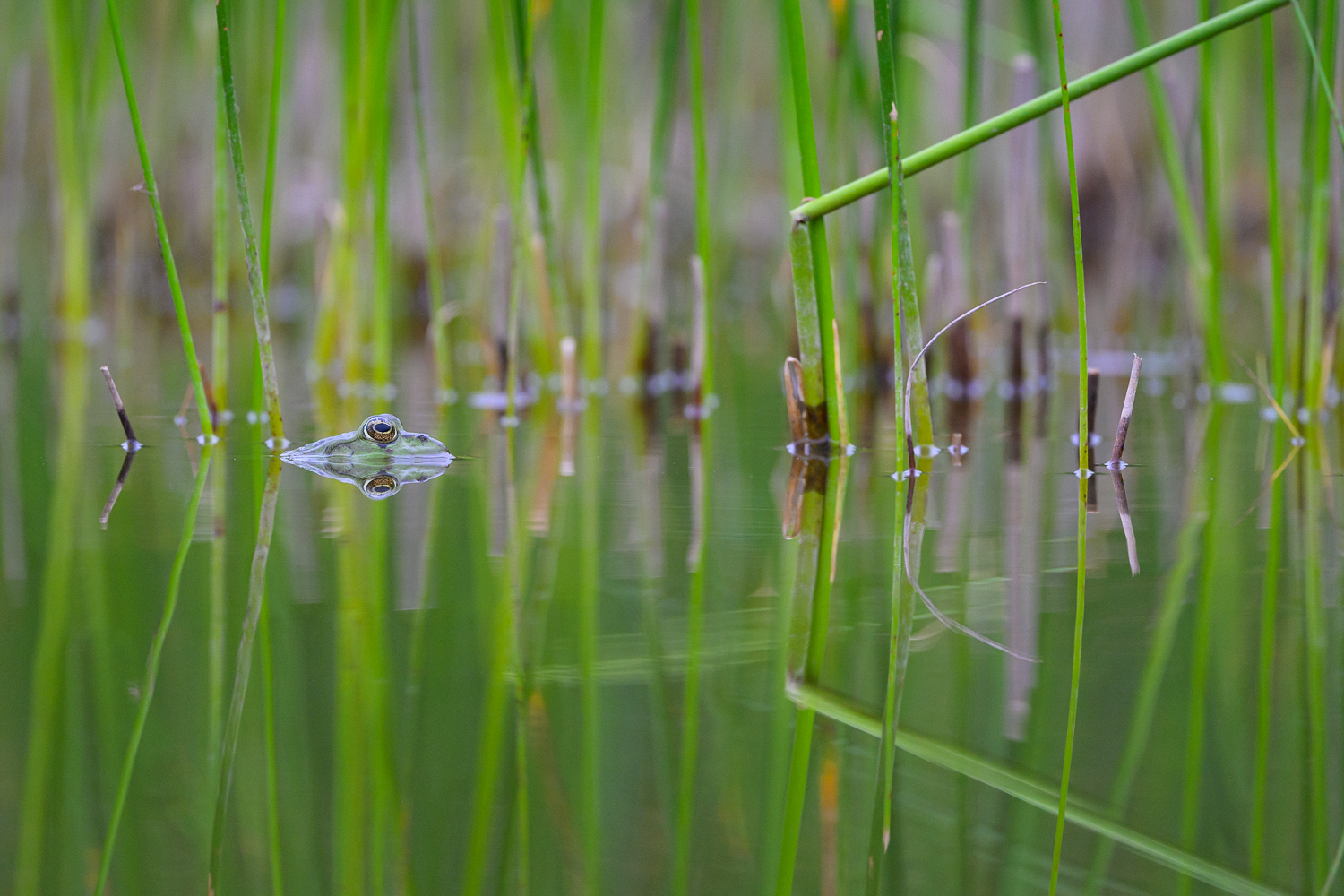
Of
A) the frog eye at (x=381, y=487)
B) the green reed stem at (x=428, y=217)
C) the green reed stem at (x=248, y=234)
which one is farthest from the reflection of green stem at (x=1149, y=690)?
the green reed stem at (x=428, y=217)

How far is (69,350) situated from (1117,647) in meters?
3.37

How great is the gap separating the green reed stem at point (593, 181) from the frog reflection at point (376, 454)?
83cm

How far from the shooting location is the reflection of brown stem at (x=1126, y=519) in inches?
46.1

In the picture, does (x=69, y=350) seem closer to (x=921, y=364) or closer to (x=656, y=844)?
(x=921, y=364)

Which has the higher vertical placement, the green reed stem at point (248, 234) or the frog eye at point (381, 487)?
the green reed stem at point (248, 234)

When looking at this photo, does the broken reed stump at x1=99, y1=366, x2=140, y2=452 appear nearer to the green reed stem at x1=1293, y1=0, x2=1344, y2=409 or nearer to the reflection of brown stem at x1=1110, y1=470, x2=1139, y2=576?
the reflection of brown stem at x1=1110, y1=470, x2=1139, y2=576

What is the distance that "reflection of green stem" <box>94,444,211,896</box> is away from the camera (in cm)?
59

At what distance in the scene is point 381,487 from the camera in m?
1.66

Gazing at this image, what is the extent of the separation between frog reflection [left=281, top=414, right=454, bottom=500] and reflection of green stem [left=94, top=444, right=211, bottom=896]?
16.1 inches

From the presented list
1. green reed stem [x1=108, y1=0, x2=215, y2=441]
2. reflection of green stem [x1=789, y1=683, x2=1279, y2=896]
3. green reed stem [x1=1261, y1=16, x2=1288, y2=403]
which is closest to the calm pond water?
reflection of green stem [x1=789, y1=683, x2=1279, y2=896]

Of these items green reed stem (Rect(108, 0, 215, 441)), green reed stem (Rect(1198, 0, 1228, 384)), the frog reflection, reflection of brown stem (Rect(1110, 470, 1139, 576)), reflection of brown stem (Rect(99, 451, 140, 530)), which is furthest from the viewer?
green reed stem (Rect(1198, 0, 1228, 384))

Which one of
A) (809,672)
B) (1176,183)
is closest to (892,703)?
(809,672)

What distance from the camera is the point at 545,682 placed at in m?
0.83

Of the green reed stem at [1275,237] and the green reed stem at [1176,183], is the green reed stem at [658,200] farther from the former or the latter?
the green reed stem at [1275,237]
